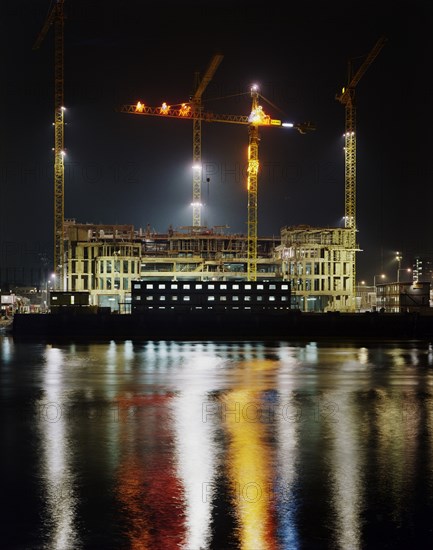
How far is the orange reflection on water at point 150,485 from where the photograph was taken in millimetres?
8672

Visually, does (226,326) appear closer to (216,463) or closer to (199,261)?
(216,463)

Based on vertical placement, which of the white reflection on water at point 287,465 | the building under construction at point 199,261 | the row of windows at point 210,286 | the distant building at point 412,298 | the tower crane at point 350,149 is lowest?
the white reflection on water at point 287,465

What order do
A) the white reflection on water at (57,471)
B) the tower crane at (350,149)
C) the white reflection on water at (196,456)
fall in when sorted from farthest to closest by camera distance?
1. the tower crane at (350,149)
2. the white reflection on water at (196,456)
3. the white reflection on water at (57,471)

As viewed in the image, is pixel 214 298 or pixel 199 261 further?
pixel 199 261

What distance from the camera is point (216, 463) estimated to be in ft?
40.5

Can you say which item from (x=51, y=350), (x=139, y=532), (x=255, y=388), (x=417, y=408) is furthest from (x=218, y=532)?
(x=51, y=350)

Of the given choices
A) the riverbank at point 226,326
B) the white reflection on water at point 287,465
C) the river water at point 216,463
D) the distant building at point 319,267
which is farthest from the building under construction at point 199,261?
the white reflection on water at point 287,465

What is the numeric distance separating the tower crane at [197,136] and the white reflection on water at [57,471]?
98.2 metres

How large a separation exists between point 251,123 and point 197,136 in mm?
20033

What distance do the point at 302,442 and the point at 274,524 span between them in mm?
5359

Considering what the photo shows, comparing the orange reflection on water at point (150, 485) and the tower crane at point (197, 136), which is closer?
the orange reflection on water at point (150, 485)

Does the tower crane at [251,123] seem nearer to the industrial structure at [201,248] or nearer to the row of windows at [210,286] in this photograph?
the industrial structure at [201,248]

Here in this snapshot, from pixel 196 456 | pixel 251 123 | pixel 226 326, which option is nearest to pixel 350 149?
pixel 251 123

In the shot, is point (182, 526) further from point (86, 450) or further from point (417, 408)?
point (417, 408)
